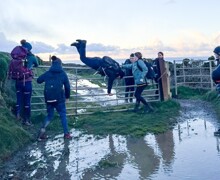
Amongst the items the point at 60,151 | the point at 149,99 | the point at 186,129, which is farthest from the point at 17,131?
the point at 149,99

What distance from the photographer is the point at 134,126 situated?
9.64 m

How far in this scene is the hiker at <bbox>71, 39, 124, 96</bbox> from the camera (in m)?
10.4

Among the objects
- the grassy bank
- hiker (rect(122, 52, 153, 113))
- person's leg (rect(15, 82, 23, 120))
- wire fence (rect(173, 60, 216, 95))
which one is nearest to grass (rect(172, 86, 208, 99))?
wire fence (rect(173, 60, 216, 95))

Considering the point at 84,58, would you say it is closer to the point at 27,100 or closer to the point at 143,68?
the point at 143,68

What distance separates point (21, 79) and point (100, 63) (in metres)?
2.22

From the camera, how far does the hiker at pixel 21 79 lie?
9.62 metres

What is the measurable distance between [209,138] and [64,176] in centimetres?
346

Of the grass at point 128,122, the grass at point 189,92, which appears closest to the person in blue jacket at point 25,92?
the grass at point 128,122

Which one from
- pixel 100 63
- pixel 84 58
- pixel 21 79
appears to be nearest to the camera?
pixel 21 79

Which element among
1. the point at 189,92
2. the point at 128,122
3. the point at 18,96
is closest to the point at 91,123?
the point at 128,122

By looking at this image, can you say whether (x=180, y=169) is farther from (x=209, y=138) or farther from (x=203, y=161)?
(x=209, y=138)

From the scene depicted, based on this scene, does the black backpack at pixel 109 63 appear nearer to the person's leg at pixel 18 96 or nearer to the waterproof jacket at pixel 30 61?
the waterproof jacket at pixel 30 61

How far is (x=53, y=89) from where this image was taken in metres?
8.66

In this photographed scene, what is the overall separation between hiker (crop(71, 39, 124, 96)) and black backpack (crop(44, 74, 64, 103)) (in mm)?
1954
